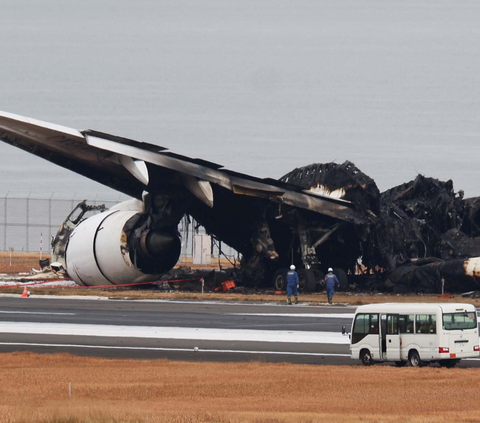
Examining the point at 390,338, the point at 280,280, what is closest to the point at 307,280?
the point at 280,280

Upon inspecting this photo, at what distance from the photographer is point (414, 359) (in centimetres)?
2414

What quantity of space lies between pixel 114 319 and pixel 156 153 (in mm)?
12708

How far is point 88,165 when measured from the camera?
5019 cm

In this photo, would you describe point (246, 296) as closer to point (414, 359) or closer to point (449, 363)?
point (414, 359)

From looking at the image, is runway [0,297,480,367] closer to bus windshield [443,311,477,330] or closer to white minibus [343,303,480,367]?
white minibus [343,303,480,367]

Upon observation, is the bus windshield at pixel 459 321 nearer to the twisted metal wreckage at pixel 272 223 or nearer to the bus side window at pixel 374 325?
the bus side window at pixel 374 325

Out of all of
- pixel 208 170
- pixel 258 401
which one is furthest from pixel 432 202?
pixel 258 401

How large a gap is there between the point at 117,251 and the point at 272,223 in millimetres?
9395

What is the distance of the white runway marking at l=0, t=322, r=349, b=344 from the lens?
1231 inches

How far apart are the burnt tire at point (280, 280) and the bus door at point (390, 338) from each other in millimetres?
29178

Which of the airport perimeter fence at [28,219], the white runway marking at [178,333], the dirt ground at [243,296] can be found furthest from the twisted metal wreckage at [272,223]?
the airport perimeter fence at [28,219]

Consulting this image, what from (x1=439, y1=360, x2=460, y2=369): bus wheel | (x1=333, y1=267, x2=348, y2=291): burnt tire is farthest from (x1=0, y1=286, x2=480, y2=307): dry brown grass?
(x1=439, y1=360, x2=460, y2=369): bus wheel

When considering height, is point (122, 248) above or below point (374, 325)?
above

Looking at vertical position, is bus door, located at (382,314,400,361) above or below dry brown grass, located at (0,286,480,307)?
below
